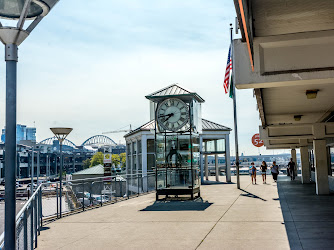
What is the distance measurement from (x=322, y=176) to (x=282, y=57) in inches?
540

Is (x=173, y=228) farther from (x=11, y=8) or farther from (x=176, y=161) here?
(x=11, y=8)

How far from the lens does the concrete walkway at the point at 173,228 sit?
8.70 meters

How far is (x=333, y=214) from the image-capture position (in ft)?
39.7

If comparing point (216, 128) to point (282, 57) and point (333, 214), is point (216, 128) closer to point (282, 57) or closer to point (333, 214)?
point (333, 214)

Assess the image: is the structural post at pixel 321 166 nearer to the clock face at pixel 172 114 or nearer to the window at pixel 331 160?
the window at pixel 331 160

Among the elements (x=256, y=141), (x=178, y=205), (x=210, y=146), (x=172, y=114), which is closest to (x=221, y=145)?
(x=210, y=146)

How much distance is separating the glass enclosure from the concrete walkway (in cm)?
217

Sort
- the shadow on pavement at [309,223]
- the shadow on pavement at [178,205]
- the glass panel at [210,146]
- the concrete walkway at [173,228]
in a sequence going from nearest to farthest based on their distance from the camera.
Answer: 1. the shadow on pavement at [309,223]
2. the concrete walkway at [173,228]
3. the shadow on pavement at [178,205]
4. the glass panel at [210,146]

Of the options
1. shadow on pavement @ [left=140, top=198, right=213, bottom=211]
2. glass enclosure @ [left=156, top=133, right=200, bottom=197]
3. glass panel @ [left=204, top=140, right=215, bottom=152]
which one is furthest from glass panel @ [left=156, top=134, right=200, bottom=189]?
glass panel @ [left=204, top=140, right=215, bottom=152]

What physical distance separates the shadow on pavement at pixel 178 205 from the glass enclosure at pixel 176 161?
789mm

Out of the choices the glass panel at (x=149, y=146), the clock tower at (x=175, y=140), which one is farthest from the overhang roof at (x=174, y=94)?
the glass panel at (x=149, y=146)

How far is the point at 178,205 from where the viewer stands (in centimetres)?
1555

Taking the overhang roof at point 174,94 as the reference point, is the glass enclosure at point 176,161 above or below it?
below

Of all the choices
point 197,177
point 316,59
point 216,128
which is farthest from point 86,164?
point 316,59
